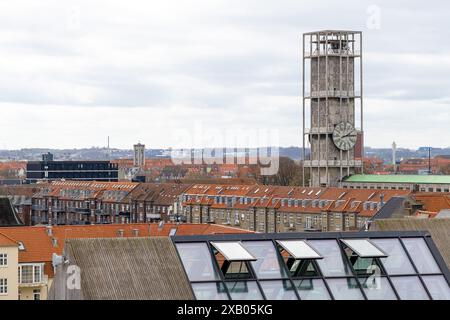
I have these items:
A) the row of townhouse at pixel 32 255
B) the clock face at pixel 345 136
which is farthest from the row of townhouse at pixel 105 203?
the row of townhouse at pixel 32 255

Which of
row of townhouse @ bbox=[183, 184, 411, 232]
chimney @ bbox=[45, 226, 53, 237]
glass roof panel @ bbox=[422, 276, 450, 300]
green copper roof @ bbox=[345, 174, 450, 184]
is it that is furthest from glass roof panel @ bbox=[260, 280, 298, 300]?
green copper roof @ bbox=[345, 174, 450, 184]

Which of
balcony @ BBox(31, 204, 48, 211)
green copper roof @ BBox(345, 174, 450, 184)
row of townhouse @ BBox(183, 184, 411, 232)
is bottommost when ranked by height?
balcony @ BBox(31, 204, 48, 211)

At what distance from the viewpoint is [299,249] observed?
24.6m

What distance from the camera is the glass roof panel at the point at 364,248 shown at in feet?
81.2

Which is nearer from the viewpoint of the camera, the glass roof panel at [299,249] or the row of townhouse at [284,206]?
the glass roof panel at [299,249]

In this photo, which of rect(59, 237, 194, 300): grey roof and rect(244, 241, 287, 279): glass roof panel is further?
rect(244, 241, 287, 279): glass roof panel

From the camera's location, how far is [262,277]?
2383 centimetres

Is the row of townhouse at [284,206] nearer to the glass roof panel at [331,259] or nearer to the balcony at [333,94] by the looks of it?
the balcony at [333,94]

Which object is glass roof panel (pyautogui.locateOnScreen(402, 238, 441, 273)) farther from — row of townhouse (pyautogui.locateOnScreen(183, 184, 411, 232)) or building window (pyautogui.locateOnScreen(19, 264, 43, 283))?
→ row of townhouse (pyautogui.locateOnScreen(183, 184, 411, 232))

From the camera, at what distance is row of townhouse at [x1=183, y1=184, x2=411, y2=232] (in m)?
117

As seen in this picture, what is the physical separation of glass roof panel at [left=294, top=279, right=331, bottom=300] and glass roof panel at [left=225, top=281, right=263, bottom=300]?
34.8 inches

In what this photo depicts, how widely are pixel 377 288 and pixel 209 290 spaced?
11.1ft

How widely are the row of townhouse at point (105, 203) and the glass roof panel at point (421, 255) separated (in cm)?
11058
